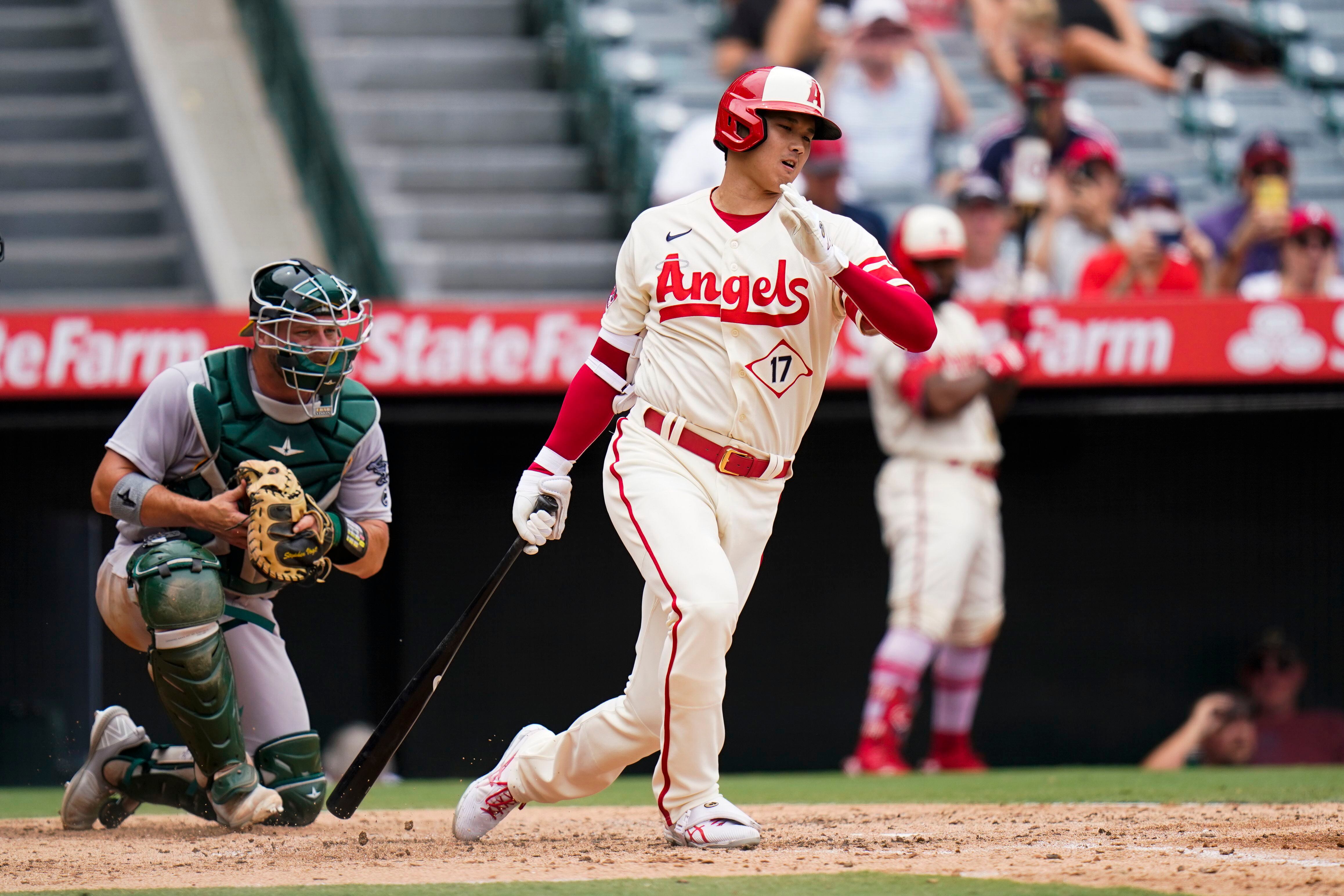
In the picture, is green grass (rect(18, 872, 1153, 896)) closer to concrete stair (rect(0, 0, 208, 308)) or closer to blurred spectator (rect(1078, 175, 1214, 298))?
blurred spectator (rect(1078, 175, 1214, 298))

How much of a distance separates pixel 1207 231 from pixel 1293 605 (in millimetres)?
1833

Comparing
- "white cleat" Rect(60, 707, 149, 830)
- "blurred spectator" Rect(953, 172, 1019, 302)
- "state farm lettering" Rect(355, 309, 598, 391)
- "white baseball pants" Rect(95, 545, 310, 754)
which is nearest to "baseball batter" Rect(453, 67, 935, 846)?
"white baseball pants" Rect(95, 545, 310, 754)

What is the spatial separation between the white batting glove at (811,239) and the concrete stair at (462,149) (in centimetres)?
493

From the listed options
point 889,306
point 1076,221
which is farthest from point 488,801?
point 1076,221

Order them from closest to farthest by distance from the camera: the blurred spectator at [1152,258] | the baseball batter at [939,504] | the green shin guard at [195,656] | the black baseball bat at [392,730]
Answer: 1. the green shin guard at [195,656]
2. the black baseball bat at [392,730]
3. the baseball batter at [939,504]
4. the blurred spectator at [1152,258]

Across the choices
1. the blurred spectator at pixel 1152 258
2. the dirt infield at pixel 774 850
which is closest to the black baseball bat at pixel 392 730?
the dirt infield at pixel 774 850

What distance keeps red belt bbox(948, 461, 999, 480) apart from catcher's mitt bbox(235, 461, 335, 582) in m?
2.70

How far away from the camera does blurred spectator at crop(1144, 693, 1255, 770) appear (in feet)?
21.7

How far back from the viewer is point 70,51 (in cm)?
961

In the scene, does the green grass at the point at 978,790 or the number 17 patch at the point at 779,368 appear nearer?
the number 17 patch at the point at 779,368

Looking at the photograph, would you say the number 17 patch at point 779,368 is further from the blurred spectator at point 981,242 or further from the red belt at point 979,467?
the blurred spectator at point 981,242

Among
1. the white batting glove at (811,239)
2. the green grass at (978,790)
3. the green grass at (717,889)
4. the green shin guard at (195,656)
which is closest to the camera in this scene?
the green grass at (717,889)

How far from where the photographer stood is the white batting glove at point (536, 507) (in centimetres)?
370

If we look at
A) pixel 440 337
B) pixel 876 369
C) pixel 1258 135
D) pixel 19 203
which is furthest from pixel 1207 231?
pixel 19 203
